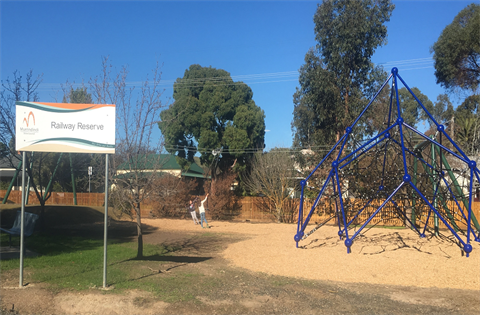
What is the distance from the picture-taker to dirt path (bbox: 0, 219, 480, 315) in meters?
6.10

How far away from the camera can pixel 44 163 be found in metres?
29.2

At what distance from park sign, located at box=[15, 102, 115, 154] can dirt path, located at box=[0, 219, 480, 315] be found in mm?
2599

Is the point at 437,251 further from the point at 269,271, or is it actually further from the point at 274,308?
the point at 274,308

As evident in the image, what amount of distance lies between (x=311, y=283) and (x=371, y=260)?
9.92ft

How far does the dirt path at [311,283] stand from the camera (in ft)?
20.0

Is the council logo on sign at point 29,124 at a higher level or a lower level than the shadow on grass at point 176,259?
higher

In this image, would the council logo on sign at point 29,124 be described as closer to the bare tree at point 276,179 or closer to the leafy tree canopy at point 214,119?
the bare tree at point 276,179

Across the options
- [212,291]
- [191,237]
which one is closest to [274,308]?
[212,291]

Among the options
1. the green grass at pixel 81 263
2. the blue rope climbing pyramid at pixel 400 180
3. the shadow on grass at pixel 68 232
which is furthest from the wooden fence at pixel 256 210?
the green grass at pixel 81 263

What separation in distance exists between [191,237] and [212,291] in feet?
30.9

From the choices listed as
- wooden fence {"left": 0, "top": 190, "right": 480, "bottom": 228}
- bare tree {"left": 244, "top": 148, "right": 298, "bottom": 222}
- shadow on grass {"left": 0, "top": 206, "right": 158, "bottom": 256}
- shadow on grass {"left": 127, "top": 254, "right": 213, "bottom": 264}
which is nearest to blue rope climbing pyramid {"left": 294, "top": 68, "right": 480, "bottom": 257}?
wooden fence {"left": 0, "top": 190, "right": 480, "bottom": 228}

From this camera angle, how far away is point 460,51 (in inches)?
971

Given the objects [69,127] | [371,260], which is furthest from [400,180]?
[69,127]

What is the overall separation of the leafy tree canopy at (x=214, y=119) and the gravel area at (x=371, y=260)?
13640mm
